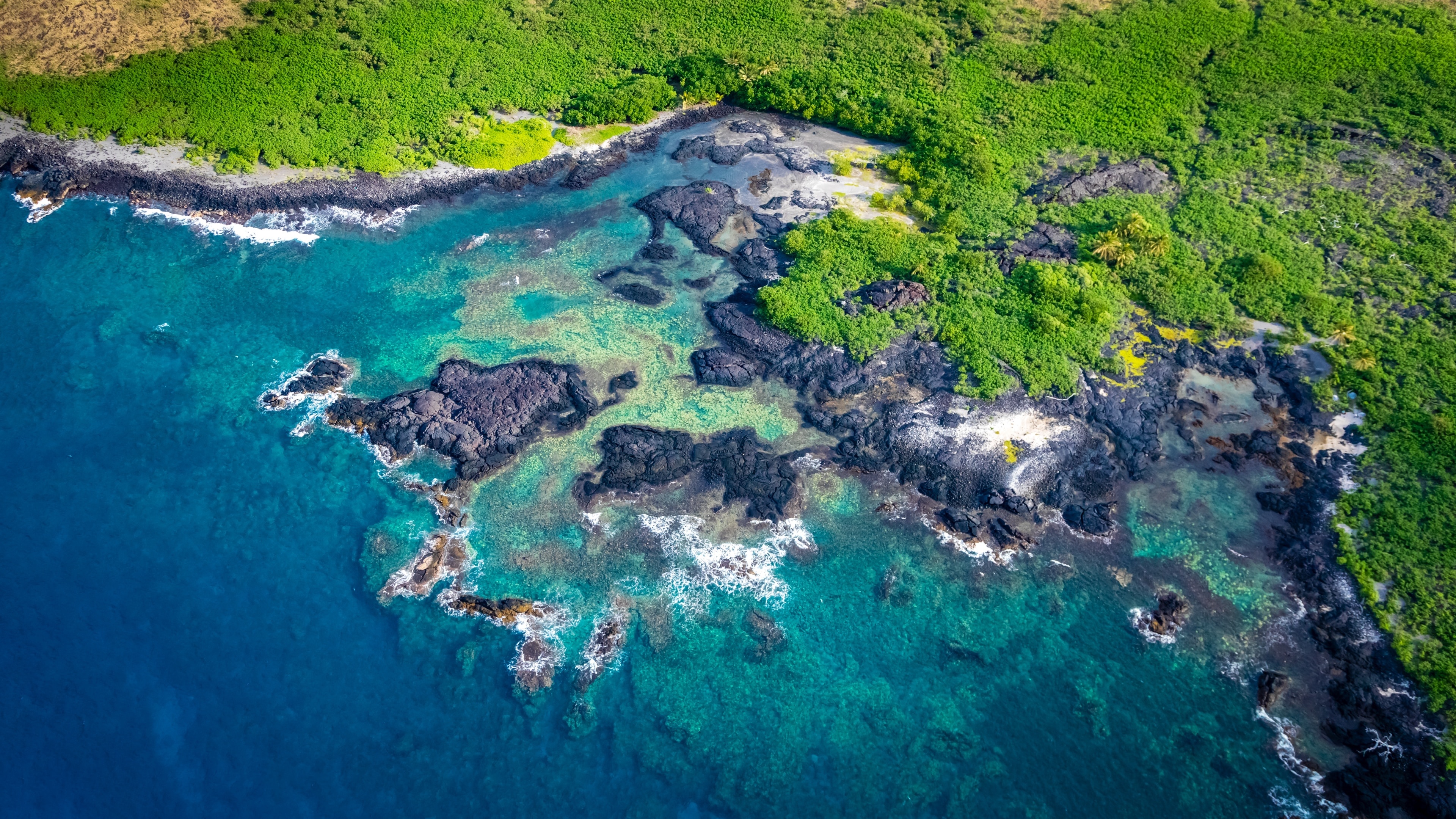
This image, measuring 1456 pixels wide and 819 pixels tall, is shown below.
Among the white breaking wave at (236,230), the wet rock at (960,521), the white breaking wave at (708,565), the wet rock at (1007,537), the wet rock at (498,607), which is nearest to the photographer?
the wet rock at (498,607)

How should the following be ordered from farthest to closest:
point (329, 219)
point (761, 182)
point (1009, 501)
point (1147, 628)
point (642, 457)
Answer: point (761, 182) < point (329, 219) < point (642, 457) < point (1009, 501) < point (1147, 628)

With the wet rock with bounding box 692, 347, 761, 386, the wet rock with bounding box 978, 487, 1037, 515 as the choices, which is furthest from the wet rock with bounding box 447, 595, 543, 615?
the wet rock with bounding box 978, 487, 1037, 515

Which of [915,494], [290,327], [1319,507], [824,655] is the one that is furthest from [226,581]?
[1319,507]

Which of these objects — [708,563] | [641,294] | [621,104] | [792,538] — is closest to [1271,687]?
[792,538]

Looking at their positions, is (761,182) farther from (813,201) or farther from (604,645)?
(604,645)

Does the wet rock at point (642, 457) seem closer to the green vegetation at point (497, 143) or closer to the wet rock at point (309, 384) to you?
the wet rock at point (309, 384)

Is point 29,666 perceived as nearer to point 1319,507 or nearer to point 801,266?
point 801,266

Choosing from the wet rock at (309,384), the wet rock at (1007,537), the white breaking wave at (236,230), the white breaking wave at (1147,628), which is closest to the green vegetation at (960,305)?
the wet rock at (1007,537)
